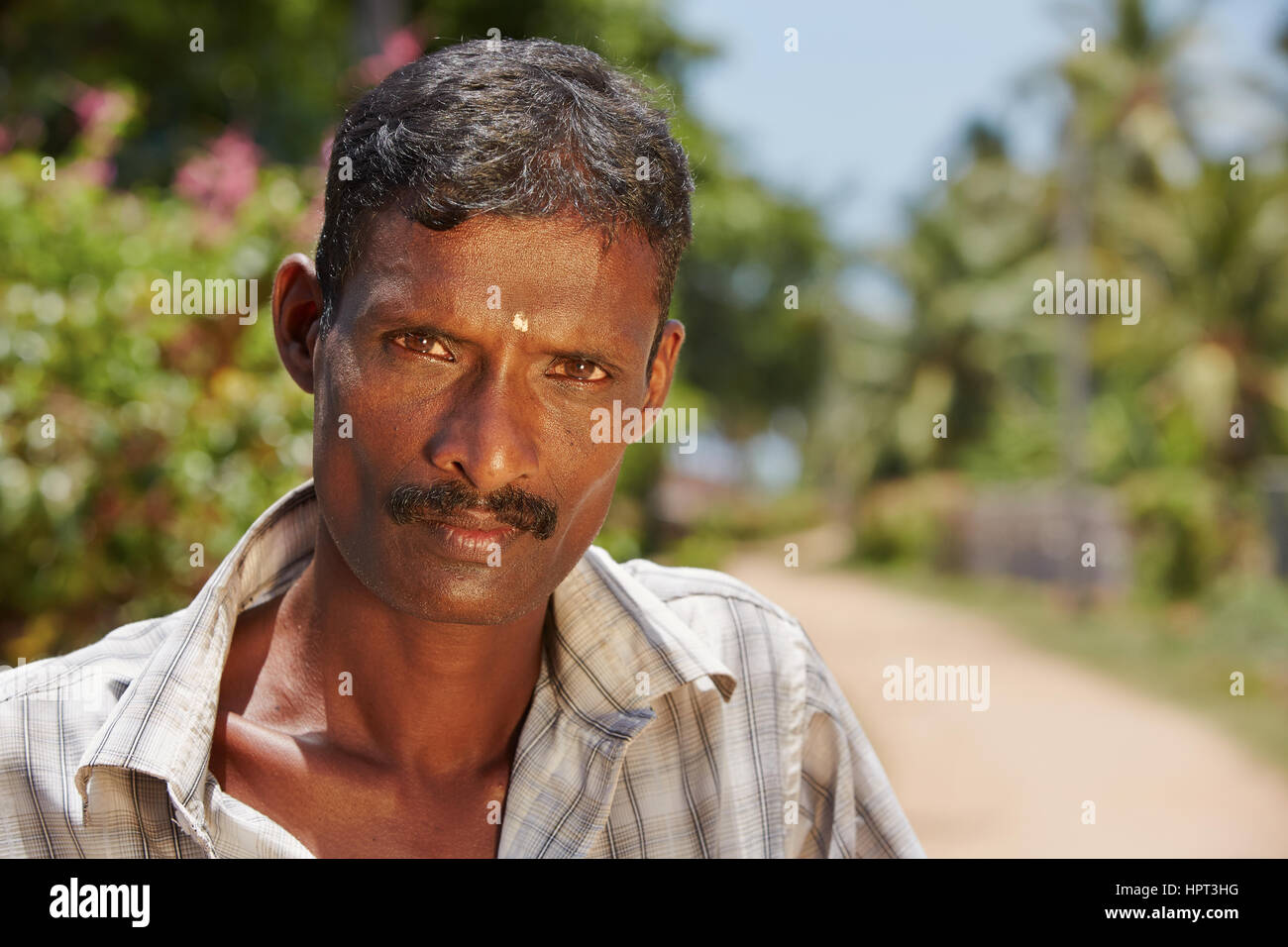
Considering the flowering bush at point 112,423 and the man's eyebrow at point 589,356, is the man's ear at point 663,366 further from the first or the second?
the flowering bush at point 112,423

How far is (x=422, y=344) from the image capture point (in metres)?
1.59

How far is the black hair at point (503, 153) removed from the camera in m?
1.60

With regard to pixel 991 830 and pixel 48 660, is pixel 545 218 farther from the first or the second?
pixel 991 830

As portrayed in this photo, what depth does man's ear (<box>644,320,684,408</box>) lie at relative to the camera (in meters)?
1.86

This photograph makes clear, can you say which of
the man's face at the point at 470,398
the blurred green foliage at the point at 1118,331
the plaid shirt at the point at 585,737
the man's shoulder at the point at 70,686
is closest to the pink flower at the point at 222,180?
the plaid shirt at the point at 585,737

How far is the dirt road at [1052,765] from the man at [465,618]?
4036mm

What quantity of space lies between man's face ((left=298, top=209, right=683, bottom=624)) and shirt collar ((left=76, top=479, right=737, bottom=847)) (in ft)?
0.82

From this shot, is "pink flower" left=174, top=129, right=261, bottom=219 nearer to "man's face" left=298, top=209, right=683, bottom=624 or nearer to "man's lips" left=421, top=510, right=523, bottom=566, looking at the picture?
"man's face" left=298, top=209, right=683, bottom=624

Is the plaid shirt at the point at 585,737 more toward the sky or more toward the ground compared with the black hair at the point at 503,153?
more toward the ground

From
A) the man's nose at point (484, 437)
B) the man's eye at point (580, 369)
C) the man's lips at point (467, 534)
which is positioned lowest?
the man's lips at point (467, 534)

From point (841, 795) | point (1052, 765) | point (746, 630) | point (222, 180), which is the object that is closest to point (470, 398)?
point (746, 630)

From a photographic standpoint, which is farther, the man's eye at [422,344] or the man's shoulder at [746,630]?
the man's shoulder at [746,630]

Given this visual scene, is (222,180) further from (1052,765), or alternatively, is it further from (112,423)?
(1052,765)

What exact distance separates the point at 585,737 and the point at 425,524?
0.46 meters
